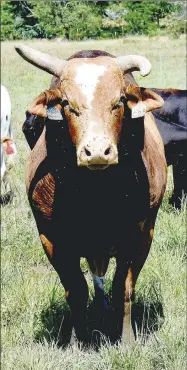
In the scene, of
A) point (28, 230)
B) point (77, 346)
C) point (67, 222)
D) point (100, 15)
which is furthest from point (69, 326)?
point (100, 15)

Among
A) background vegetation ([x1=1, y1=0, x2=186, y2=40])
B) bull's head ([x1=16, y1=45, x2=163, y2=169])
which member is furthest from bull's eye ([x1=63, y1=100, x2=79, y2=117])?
background vegetation ([x1=1, y1=0, x2=186, y2=40])

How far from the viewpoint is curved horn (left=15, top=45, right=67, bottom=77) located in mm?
2982

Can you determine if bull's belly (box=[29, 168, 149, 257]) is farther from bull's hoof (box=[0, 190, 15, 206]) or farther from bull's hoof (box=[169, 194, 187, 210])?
bull's hoof (box=[0, 190, 15, 206])

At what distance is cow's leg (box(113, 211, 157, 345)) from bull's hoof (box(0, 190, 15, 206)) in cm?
320

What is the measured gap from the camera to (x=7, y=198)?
279 inches

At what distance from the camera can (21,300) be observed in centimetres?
421

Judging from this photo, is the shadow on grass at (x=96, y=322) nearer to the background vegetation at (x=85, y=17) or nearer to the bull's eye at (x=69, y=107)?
the bull's eye at (x=69, y=107)

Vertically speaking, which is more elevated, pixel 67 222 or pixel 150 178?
pixel 150 178

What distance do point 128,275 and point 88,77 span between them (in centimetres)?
140

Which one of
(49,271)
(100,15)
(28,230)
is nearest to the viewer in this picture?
(49,271)

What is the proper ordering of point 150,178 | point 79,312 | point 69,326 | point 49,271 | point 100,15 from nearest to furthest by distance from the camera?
point 150,178
point 79,312
point 69,326
point 49,271
point 100,15

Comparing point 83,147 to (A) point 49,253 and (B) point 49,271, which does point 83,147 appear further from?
(B) point 49,271

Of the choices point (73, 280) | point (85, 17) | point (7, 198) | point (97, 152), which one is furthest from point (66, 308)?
point (85, 17)

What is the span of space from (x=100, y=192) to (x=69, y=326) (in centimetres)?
131
